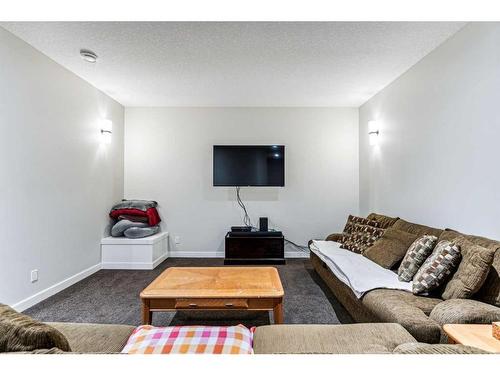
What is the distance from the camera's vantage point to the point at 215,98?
4.19 metres

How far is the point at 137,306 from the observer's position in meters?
2.68

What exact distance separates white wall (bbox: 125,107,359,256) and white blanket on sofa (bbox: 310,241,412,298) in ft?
4.79

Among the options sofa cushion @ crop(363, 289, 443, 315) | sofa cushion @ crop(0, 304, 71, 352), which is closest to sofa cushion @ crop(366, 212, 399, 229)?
sofa cushion @ crop(363, 289, 443, 315)

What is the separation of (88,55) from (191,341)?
2.90m

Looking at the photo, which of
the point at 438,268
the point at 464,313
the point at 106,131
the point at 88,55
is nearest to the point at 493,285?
the point at 438,268

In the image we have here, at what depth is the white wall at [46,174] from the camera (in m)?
2.43

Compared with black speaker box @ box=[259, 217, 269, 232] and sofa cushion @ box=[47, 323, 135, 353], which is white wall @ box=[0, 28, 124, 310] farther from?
black speaker box @ box=[259, 217, 269, 232]

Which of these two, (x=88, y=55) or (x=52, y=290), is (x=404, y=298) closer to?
(x=52, y=290)

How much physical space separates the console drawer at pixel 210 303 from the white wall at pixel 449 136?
1.81 metres

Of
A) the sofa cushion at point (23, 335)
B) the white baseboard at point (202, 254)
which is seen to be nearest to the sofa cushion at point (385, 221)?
the white baseboard at point (202, 254)

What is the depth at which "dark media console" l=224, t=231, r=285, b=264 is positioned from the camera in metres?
4.15
